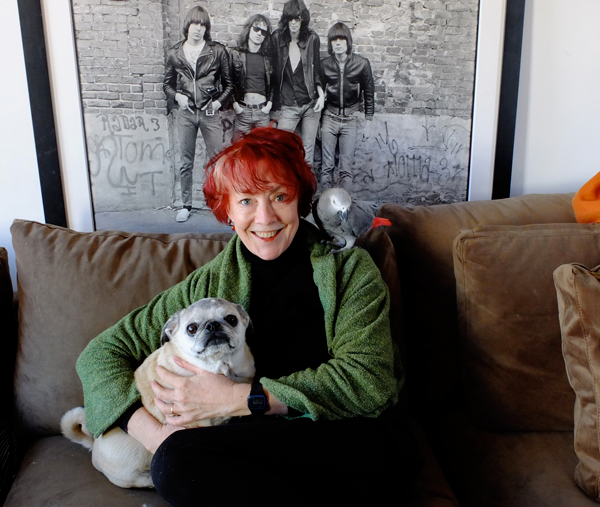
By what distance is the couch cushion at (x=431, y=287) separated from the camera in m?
1.46

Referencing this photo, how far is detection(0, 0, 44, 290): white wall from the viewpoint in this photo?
4.89 feet

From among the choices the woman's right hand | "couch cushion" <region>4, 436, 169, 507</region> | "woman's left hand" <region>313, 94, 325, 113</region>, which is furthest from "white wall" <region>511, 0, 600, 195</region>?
"couch cushion" <region>4, 436, 169, 507</region>

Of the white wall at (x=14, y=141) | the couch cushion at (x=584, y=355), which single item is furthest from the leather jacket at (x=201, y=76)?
the couch cushion at (x=584, y=355)

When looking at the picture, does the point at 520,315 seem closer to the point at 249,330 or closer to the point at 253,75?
the point at 249,330

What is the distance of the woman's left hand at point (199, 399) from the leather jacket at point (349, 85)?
1.08 m

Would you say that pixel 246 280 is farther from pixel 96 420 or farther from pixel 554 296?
pixel 554 296

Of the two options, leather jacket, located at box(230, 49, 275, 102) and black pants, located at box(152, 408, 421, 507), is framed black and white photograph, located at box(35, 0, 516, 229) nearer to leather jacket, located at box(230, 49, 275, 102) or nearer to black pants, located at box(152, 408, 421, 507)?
leather jacket, located at box(230, 49, 275, 102)

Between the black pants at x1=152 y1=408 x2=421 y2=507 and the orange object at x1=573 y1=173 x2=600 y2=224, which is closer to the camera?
the black pants at x1=152 y1=408 x2=421 y2=507

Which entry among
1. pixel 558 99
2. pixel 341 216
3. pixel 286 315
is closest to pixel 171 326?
pixel 286 315

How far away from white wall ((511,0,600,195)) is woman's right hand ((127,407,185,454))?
165cm

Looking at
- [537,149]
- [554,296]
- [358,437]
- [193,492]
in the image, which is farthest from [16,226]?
[537,149]

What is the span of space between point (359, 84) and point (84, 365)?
51.3 inches

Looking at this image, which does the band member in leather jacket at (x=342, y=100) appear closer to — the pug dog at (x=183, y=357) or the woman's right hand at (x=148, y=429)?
the pug dog at (x=183, y=357)

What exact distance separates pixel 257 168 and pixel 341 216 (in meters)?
0.25
